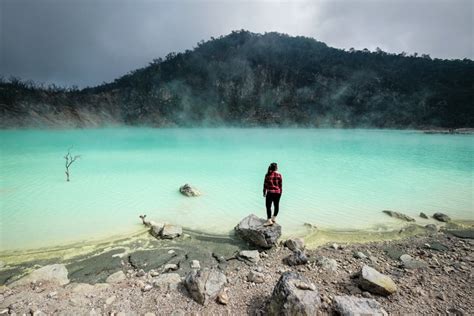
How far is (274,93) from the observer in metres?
68.9

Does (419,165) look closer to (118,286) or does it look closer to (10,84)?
(118,286)

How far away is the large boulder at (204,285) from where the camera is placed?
11.0ft

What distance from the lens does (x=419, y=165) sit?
14.4 m

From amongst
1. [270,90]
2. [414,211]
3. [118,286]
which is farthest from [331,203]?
[270,90]

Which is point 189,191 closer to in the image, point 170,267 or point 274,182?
point 274,182

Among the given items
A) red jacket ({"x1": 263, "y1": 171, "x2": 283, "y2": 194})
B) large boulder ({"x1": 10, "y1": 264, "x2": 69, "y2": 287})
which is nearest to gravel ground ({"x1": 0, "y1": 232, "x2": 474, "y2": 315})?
large boulder ({"x1": 10, "y1": 264, "x2": 69, "y2": 287})

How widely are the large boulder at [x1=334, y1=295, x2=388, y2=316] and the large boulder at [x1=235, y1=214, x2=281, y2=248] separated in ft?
6.32

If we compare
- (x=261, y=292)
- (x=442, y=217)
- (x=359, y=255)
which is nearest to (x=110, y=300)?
(x=261, y=292)

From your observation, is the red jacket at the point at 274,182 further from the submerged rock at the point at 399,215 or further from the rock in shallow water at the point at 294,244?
the submerged rock at the point at 399,215

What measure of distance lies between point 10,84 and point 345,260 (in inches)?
2649

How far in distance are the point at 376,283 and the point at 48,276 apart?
16.7ft

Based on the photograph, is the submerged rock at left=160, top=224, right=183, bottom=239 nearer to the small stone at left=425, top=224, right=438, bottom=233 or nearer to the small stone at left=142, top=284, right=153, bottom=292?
the small stone at left=142, top=284, right=153, bottom=292

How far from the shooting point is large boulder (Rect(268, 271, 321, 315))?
2867 mm

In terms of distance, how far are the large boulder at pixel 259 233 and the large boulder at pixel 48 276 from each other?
324cm
